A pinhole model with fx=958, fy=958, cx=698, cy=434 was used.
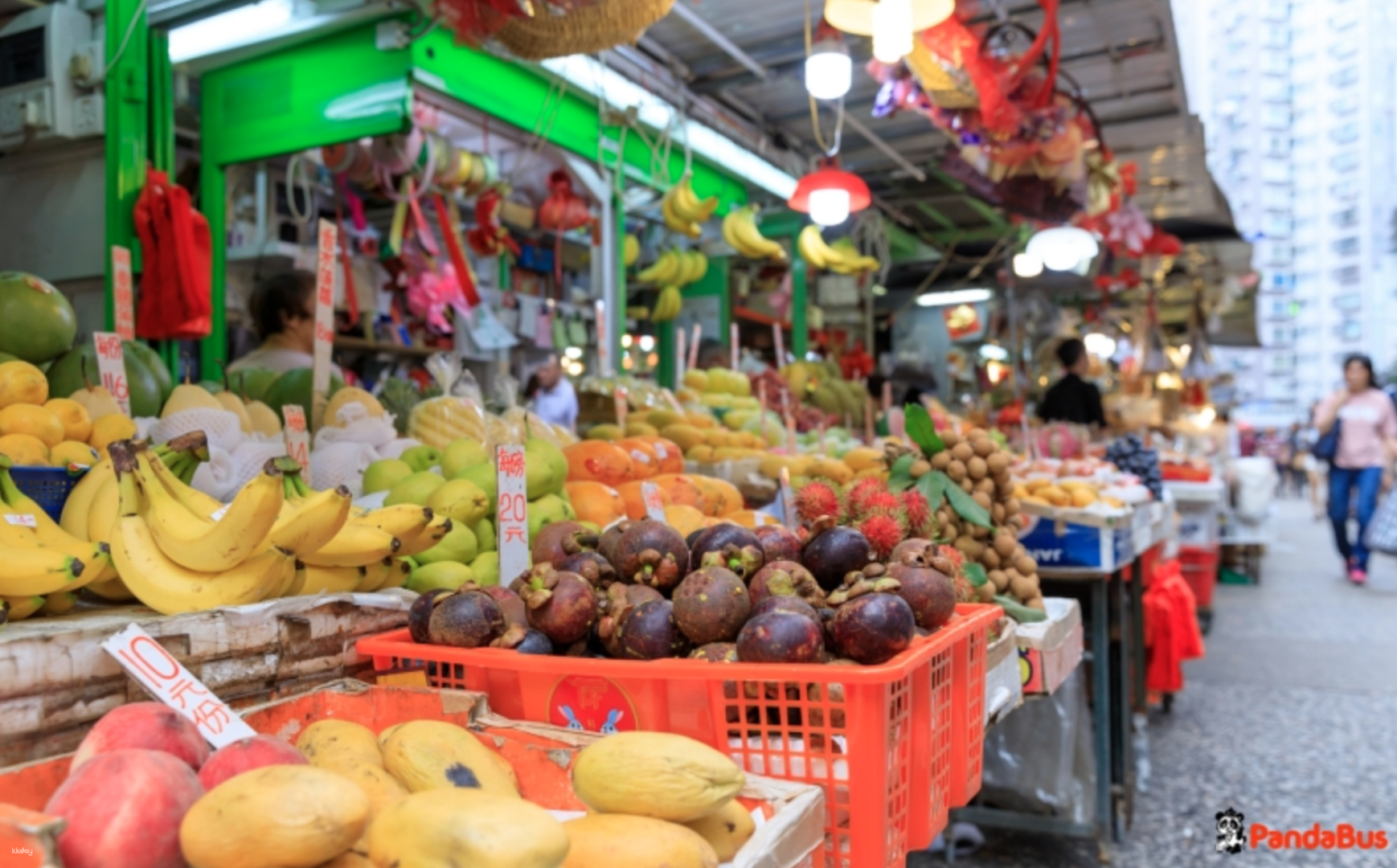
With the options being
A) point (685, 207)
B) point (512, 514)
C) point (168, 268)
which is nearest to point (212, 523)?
point (512, 514)

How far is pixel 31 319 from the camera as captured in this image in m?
1.93

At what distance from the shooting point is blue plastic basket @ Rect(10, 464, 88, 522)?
4.81 ft

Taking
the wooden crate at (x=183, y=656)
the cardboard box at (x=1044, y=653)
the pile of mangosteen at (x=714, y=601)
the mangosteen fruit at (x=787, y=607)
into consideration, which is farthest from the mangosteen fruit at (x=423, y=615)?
the cardboard box at (x=1044, y=653)

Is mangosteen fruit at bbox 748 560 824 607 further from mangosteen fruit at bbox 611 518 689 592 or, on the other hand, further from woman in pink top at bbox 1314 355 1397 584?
woman in pink top at bbox 1314 355 1397 584

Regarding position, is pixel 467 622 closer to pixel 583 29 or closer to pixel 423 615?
pixel 423 615

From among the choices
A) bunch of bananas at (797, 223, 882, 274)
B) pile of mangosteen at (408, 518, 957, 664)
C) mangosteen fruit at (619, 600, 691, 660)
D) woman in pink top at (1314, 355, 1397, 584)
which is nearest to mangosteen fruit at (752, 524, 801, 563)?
pile of mangosteen at (408, 518, 957, 664)

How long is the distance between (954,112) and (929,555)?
10.7ft

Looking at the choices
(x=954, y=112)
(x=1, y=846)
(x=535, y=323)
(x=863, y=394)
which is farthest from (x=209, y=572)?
(x=863, y=394)

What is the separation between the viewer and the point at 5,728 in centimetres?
106

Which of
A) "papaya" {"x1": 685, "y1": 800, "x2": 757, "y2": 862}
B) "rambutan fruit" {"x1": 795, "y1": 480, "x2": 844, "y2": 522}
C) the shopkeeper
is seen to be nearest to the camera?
"papaya" {"x1": 685, "y1": 800, "x2": 757, "y2": 862}

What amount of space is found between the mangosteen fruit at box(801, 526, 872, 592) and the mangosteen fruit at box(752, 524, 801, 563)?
1.0 inches

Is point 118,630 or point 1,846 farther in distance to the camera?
point 118,630

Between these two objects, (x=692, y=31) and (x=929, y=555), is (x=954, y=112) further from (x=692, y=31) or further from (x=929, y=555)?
Answer: (x=929, y=555)

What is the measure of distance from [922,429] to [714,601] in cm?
A: 135
